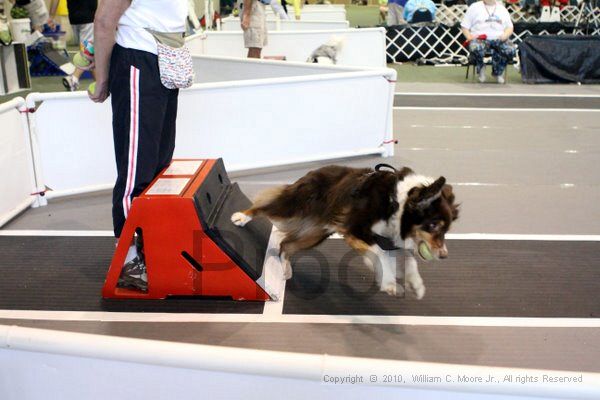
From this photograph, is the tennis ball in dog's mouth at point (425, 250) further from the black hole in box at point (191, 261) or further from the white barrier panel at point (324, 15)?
the white barrier panel at point (324, 15)

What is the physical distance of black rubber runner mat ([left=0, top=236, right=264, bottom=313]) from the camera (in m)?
3.53

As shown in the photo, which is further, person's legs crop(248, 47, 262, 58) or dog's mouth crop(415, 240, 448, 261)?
person's legs crop(248, 47, 262, 58)

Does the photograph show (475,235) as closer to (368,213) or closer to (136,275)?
(368,213)

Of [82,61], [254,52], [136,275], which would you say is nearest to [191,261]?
[136,275]

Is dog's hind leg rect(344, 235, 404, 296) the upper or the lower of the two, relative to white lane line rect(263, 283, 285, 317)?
upper

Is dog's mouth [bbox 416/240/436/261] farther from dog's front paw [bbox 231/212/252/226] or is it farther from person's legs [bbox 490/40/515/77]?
person's legs [bbox 490/40/515/77]

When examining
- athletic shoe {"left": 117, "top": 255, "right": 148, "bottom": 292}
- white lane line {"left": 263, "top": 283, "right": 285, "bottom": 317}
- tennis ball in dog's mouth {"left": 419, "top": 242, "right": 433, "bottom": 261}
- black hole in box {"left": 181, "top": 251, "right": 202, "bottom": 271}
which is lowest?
white lane line {"left": 263, "top": 283, "right": 285, "bottom": 317}

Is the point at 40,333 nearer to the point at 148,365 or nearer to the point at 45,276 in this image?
the point at 148,365

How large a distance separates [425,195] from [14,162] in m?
3.28

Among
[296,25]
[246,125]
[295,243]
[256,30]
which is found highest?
[256,30]

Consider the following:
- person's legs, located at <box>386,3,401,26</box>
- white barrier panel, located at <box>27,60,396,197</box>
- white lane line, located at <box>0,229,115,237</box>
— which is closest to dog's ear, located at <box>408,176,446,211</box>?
white lane line, located at <box>0,229,115,237</box>

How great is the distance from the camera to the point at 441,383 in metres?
1.38

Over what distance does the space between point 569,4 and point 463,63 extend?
6329 millimetres

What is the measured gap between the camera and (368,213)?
3.30 m
